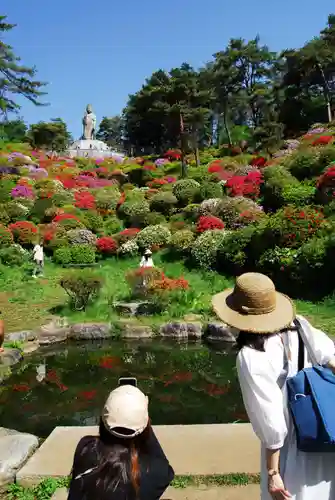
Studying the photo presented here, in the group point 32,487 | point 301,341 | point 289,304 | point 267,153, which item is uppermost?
point 267,153

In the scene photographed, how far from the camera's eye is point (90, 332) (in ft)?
32.0

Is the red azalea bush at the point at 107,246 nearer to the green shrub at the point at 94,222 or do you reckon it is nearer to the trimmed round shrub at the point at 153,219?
the green shrub at the point at 94,222

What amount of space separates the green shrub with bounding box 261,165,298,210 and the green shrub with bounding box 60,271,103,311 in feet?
31.9

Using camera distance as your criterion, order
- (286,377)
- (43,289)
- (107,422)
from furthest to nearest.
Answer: (43,289) < (286,377) < (107,422)

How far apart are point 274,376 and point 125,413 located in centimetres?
67

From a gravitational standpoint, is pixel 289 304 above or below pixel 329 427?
above

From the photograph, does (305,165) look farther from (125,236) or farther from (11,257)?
(11,257)

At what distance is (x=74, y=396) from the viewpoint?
6664 millimetres

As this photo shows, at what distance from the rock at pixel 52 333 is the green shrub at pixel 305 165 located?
45.3 ft

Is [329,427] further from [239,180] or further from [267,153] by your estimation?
[267,153]

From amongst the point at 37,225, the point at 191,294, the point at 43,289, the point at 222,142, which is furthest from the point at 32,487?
the point at 222,142

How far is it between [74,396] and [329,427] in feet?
18.0

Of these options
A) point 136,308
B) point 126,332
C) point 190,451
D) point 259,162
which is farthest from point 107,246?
point 190,451

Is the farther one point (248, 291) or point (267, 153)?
point (267, 153)
